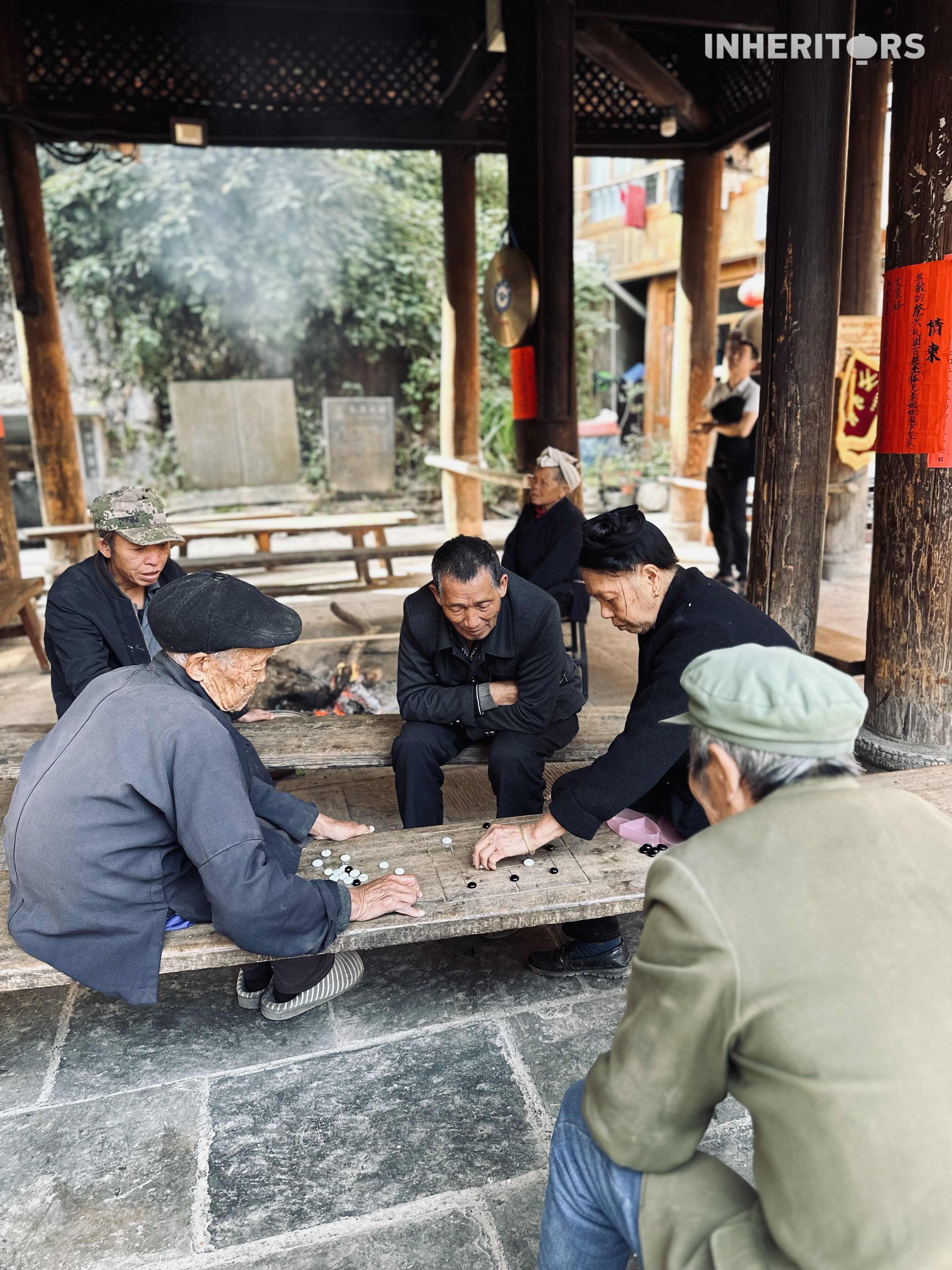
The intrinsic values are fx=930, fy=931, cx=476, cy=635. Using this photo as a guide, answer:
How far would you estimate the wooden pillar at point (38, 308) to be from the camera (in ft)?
24.3

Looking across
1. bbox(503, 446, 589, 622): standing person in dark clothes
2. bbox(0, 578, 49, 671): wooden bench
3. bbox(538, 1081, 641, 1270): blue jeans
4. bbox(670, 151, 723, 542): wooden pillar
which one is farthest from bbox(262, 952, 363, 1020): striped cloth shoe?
bbox(670, 151, 723, 542): wooden pillar

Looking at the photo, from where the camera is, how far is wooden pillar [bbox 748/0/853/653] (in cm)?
339

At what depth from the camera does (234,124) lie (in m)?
7.71

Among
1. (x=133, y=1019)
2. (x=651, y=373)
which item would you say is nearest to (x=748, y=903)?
(x=133, y=1019)

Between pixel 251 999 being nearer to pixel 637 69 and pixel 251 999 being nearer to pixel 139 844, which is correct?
pixel 139 844

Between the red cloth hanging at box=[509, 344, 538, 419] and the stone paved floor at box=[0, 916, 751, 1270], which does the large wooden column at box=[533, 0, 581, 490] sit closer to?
the red cloth hanging at box=[509, 344, 538, 419]

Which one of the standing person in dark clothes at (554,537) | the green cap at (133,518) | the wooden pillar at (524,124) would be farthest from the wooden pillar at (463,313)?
the green cap at (133,518)

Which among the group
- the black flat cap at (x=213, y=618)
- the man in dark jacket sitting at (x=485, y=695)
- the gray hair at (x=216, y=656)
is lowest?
the man in dark jacket sitting at (x=485, y=695)

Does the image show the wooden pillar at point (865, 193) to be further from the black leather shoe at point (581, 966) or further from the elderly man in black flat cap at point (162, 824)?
the elderly man in black flat cap at point (162, 824)

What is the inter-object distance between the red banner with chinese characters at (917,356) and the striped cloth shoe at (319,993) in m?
2.51

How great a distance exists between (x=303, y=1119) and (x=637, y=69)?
745 cm

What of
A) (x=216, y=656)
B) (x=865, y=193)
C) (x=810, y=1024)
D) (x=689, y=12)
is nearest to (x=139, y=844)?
(x=216, y=656)

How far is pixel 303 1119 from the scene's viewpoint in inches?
90.1

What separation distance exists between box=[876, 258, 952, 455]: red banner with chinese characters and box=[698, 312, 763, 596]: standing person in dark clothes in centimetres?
356
